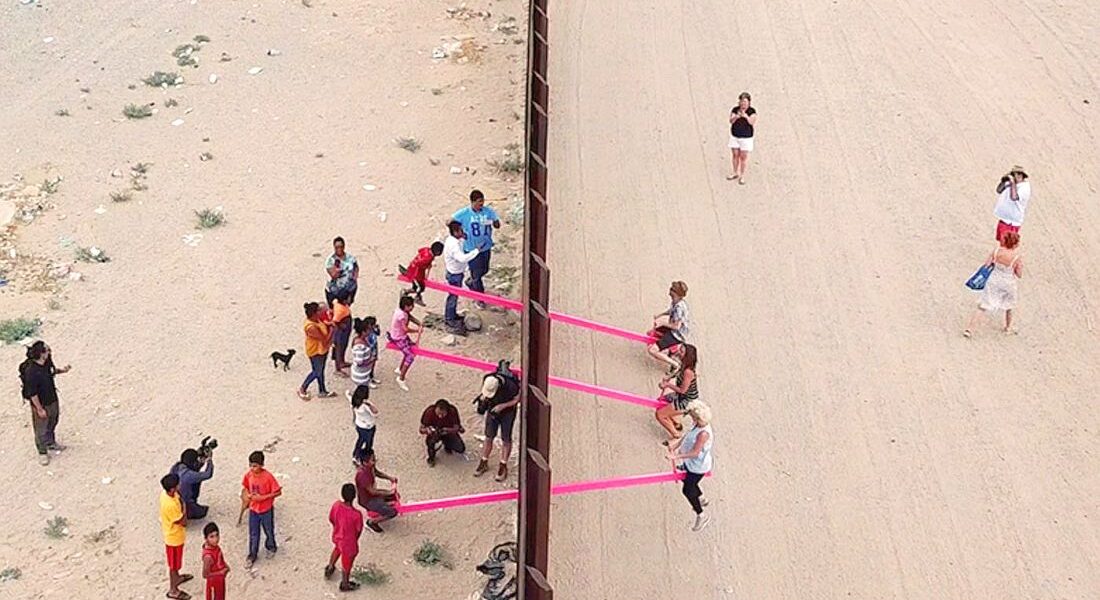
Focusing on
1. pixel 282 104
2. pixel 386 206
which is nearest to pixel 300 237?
pixel 386 206

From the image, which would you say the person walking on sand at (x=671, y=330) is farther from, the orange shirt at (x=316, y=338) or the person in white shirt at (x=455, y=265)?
the orange shirt at (x=316, y=338)

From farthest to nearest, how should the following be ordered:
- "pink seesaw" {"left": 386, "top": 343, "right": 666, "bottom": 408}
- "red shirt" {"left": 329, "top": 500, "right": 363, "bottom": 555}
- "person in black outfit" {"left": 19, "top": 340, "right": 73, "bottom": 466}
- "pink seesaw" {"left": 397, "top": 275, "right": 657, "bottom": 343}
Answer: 1. "pink seesaw" {"left": 397, "top": 275, "right": 657, "bottom": 343}
2. "pink seesaw" {"left": 386, "top": 343, "right": 666, "bottom": 408}
3. "person in black outfit" {"left": 19, "top": 340, "right": 73, "bottom": 466}
4. "red shirt" {"left": 329, "top": 500, "right": 363, "bottom": 555}

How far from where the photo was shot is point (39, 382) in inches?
389

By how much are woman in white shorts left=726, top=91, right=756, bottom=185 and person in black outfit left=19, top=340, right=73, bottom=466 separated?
8.04m

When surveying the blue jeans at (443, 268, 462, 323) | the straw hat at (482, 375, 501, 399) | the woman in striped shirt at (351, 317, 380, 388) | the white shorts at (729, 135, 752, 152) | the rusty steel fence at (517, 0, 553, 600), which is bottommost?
the blue jeans at (443, 268, 462, 323)

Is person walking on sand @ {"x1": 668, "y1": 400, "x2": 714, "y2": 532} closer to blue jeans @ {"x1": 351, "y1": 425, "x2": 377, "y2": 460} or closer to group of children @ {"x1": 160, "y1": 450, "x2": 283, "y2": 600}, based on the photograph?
blue jeans @ {"x1": 351, "y1": 425, "x2": 377, "y2": 460}

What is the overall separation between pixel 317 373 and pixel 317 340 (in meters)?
0.49

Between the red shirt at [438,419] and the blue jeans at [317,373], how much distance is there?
1304 mm

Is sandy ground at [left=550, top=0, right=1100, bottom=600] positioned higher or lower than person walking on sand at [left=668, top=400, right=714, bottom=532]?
lower

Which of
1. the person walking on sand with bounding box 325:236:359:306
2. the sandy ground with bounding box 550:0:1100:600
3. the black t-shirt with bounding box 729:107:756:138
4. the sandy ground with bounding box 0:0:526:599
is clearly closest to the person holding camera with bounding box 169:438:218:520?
the sandy ground with bounding box 0:0:526:599

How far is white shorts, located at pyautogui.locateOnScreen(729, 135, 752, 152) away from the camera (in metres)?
14.1

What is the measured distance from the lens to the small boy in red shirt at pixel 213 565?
833 cm

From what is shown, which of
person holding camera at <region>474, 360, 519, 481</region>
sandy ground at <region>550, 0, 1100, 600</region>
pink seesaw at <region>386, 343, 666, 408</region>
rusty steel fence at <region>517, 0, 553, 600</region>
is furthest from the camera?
pink seesaw at <region>386, 343, 666, 408</region>

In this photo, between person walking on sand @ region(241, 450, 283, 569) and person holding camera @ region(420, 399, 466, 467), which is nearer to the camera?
person walking on sand @ region(241, 450, 283, 569)
